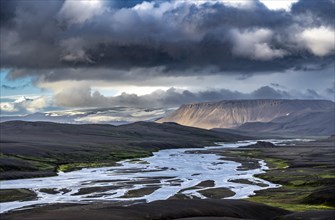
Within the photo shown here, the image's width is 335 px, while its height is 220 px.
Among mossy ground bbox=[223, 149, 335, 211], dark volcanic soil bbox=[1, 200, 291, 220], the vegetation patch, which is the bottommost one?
mossy ground bbox=[223, 149, 335, 211]

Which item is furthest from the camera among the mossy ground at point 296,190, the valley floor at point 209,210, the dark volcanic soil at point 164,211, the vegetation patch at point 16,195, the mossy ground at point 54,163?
the mossy ground at point 54,163

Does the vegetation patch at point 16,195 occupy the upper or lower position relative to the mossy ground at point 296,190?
upper

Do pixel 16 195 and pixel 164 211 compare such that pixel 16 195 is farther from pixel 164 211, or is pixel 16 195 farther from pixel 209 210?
pixel 209 210

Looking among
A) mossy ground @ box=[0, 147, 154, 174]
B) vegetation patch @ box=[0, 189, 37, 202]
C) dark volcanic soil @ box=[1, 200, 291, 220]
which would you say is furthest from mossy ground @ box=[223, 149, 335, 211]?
mossy ground @ box=[0, 147, 154, 174]

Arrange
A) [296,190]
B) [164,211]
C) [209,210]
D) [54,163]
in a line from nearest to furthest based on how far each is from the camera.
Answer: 1. [164,211]
2. [209,210]
3. [296,190]
4. [54,163]

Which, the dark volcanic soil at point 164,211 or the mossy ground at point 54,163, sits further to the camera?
the mossy ground at point 54,163

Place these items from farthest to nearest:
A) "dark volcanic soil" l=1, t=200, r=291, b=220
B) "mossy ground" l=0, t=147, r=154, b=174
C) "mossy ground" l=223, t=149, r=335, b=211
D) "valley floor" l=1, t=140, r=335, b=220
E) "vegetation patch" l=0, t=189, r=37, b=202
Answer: "mossy ground" l=0, t=147, r=154, b=174, "vegetation patch" l=0, t=189, r=37, b=202, "mossy ground" l=223, t=149, r=335, b=211, "valley floor" l=1, t=140, r=335, b=220, "dark volcanic soil" l=1, t=200, r=291, b=220

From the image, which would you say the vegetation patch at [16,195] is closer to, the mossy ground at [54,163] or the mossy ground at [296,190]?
the mossy ground at [54,163]

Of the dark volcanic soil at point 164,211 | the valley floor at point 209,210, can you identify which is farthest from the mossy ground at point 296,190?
the dark volcanic soil at point 164,211

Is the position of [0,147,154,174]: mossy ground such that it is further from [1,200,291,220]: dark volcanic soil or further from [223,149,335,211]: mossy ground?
[1,200,291,220]: dark volcanic soil

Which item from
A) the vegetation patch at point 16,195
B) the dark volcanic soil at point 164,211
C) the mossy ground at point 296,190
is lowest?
the mossy ground at point 296,190

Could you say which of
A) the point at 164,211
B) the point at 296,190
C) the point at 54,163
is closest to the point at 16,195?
the point at 164,211

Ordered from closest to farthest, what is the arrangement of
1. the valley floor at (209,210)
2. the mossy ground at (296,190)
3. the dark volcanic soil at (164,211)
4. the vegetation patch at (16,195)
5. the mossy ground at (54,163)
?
the dark volcanic soil at (164,211)
the valley floor at (209,210)
the mossy ground at (296,190)
the vegetation patch at (16,195)
the mossy ground at (54,163)
